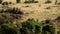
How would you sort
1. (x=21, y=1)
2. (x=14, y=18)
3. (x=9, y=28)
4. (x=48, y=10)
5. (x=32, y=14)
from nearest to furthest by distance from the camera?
(x=9, y=28) < (x=14, y=18) < (x=32, y=14) < (x=48, y=10) < (x=21, y=1)

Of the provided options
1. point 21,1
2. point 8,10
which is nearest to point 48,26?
point 8,10

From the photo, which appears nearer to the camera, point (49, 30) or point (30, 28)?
point (30, 28)

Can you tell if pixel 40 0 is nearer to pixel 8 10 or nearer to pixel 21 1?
pixel 21 1

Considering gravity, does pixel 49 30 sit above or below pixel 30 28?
below

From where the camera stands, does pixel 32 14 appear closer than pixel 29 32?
No

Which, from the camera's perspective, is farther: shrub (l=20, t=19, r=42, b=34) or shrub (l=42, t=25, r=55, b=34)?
shrub (l=42, t=25, r=55, b=34)

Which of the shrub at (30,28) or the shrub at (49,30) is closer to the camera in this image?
the shrub at (30,28)

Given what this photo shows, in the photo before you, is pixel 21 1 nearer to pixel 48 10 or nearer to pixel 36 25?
pixel 48 10

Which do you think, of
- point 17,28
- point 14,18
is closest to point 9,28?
point 17,28

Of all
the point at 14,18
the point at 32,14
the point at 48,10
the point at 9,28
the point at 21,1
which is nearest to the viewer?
the point at 9,28
